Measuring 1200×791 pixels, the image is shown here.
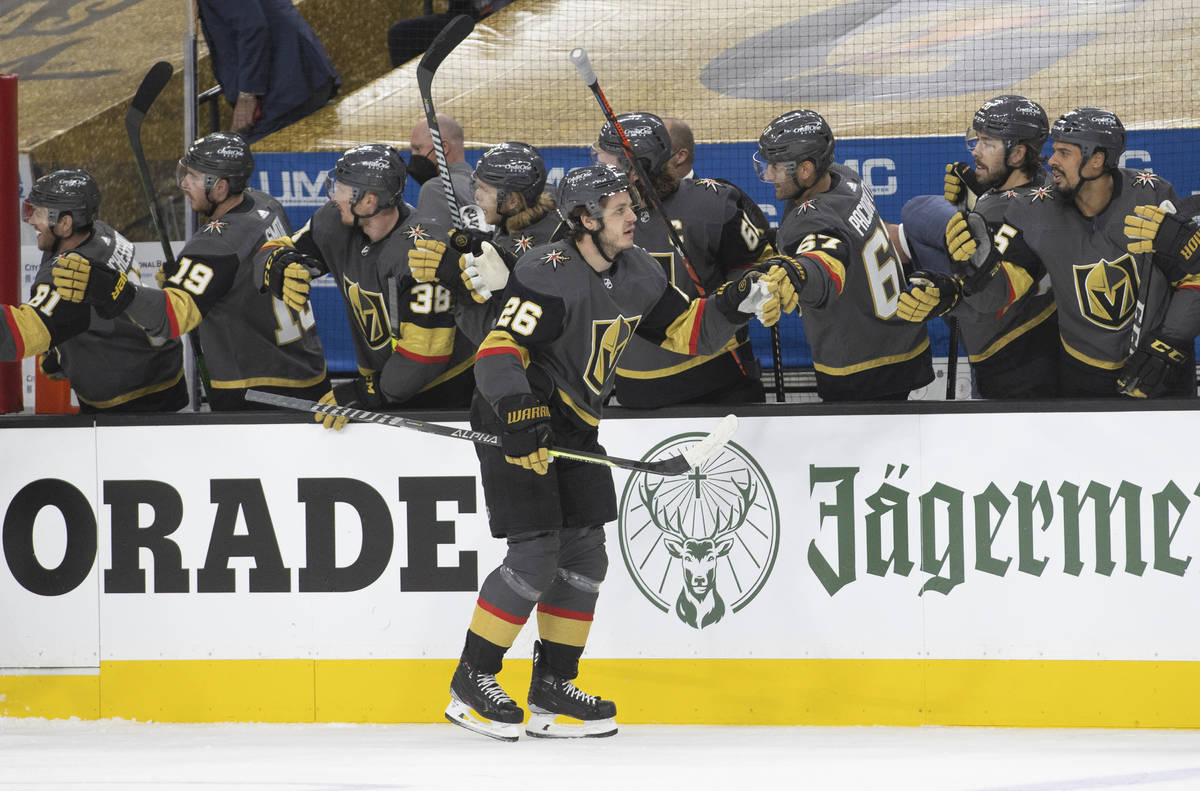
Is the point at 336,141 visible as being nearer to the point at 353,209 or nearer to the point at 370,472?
the point at 353,209

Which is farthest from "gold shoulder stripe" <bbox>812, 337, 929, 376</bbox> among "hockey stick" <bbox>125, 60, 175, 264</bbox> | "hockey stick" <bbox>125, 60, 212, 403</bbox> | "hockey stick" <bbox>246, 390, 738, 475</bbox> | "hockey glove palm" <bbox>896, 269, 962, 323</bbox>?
"hockey stick" <bbox>125, 60, 175, 264</bbox>

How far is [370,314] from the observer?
4340 mm

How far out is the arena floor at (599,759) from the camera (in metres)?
3.03

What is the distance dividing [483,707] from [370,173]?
1.53m

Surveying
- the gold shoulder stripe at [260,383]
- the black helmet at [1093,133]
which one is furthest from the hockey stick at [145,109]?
the black helmet at [1093,133]

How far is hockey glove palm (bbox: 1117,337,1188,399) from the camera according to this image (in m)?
3.95

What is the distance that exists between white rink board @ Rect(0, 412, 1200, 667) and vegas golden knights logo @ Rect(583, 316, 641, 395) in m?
0.31

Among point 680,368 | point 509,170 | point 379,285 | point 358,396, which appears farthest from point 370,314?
point 680,368

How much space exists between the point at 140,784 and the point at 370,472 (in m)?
1.25

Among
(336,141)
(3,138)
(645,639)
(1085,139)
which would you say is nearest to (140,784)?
(645,639)

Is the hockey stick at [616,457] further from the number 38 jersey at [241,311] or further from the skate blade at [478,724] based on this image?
the skate blade at [478,724]

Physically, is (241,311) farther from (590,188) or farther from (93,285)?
(590,188)

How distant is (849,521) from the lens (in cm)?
392

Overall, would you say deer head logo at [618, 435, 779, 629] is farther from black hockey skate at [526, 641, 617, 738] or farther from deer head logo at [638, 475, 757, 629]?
black hockey skate at [526, 641, 617, 738]
